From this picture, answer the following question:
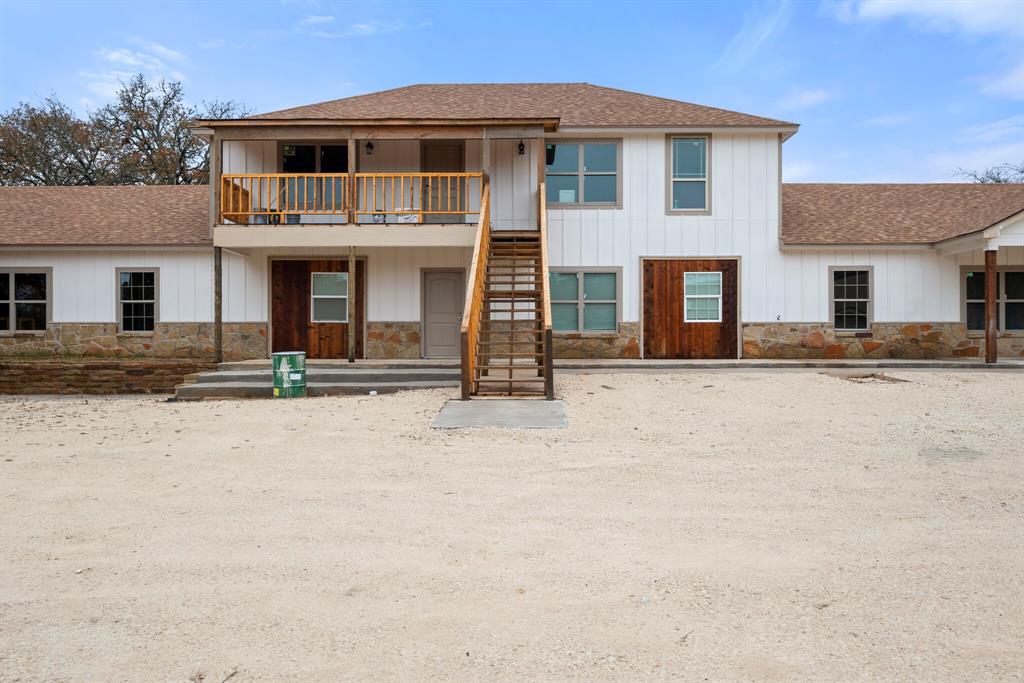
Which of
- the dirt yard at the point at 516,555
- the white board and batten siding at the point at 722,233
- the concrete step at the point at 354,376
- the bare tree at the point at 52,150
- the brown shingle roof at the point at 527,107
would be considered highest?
the bare tree at the point at 52,150

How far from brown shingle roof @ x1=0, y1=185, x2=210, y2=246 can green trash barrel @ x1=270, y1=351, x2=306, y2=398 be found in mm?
5367

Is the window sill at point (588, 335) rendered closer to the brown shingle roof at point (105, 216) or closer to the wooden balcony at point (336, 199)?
the wooden balcony at point (336, 199)

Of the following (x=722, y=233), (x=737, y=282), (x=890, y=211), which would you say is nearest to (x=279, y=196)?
(x=722, y=233)

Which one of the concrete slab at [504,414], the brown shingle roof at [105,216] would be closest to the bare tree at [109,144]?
the brown shingle roof at [105,216]

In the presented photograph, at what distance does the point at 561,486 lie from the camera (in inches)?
209

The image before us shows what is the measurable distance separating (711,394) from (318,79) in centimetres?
3039

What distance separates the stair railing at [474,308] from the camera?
9351mm

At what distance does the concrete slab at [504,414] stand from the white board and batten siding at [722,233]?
19.1 ft

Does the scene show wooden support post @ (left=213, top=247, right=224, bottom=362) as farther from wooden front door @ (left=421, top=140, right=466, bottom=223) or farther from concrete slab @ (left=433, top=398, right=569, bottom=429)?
concrete slab @ (left=433, top=398, right=569, bottom=429)

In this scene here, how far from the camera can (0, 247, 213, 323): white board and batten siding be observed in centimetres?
1508

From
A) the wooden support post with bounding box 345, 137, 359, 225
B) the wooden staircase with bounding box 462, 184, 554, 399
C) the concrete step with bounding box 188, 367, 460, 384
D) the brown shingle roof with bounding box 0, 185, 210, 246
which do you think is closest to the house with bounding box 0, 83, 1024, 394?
the brown shingle roof with bounding box 0, 185, 210, 246

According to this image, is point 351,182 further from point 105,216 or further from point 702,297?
point 702,297

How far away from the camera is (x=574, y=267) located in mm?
14602

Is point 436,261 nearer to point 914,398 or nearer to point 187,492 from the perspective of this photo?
point 914,398
